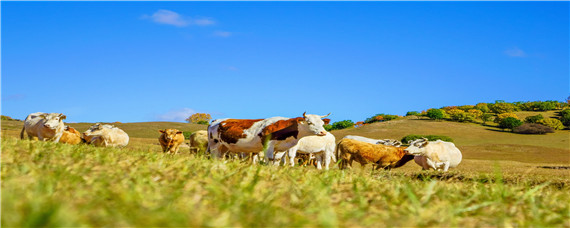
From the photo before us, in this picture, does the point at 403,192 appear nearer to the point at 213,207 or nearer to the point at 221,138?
the point at 213,207

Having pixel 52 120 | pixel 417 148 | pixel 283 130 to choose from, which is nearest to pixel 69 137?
pixel 52 120

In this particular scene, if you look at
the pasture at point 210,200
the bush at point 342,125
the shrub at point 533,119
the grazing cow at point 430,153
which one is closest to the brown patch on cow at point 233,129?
the grazing cow at point 430,153

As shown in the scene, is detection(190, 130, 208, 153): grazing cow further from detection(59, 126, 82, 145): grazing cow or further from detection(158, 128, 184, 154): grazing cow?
detection(59, 126, 82, 145): grazing cow

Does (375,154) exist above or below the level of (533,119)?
below

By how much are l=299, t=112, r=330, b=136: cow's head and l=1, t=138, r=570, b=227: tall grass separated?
28.8ft

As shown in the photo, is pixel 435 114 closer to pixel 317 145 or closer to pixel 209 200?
pixel 317 145

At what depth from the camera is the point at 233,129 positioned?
16.3 metres

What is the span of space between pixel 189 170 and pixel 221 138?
10.6 m

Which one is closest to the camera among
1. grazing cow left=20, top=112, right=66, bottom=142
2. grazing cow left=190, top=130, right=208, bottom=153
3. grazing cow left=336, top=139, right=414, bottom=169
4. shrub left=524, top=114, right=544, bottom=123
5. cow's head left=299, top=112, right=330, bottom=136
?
cow's head left=299, top=112, right=330, bottom=136

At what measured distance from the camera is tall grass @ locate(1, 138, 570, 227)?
3572 mm

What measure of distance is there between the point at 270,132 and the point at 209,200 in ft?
36.3

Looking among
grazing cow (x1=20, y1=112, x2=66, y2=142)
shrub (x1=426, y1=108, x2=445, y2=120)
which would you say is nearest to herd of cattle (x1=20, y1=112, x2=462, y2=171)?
grazing cow (x1=20, y1=112, x2=66, y2=142)

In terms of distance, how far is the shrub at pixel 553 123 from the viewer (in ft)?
262

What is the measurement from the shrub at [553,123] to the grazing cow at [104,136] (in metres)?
72.8
